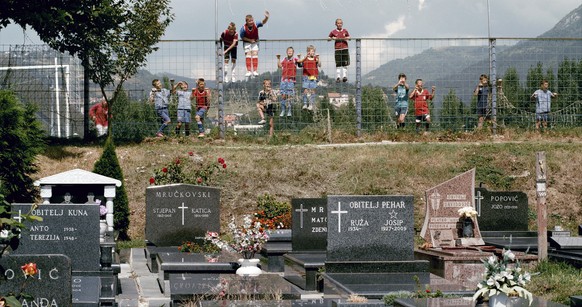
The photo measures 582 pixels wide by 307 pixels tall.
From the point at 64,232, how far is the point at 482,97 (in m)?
16.7

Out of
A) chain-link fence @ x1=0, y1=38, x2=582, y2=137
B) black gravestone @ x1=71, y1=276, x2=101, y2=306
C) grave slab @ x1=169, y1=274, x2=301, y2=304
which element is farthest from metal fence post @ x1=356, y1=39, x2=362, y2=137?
black gravestone @ x1=71, y1=276, x2=101, y2=306

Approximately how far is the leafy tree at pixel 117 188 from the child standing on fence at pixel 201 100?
393cm

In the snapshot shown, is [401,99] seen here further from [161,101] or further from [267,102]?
[161,101]

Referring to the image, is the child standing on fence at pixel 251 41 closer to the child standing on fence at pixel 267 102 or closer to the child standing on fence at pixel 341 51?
the child standing on fence at pixel 267 102

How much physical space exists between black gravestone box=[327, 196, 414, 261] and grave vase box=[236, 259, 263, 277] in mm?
1159

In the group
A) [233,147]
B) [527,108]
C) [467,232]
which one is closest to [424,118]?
[527,108]

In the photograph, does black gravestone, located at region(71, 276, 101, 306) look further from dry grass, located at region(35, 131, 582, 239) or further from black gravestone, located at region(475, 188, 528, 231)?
dry grass, located at region(35, 131, 582, 239)

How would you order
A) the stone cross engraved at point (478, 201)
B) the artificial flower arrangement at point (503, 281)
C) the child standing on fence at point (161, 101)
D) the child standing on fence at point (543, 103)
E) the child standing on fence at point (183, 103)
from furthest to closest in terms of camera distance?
the child standing on fence at point (543, 103)
the child standing on fence at point (183, 103)
the child standing on fence at point (161, 101)
the stone cross engraved at point (478, 201)
the artificial flower arrangement at point (503, 281)

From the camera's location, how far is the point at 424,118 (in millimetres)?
29312

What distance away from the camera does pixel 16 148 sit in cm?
2358

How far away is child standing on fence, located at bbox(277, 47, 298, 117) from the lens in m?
28.2

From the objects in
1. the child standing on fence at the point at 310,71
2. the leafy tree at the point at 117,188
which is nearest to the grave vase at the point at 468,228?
the leafy tree at the point at 117,188

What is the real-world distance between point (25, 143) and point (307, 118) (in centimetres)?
814

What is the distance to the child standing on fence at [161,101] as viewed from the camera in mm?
27625
